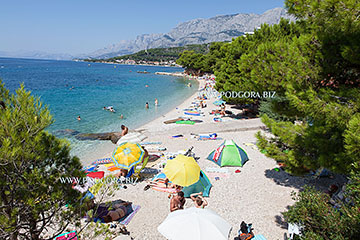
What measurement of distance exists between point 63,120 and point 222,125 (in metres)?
16.1

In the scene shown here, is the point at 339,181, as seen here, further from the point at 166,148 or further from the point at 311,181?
the point at 166,148

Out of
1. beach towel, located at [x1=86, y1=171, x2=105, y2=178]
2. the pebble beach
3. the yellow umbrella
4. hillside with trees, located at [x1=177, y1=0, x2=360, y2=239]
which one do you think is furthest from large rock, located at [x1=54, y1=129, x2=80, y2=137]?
hillside with trees, located at [x1=177, y1=0, x2=360, y2=239]

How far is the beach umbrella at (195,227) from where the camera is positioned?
→ 4.61 metres

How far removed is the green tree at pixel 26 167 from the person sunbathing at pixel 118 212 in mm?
3736

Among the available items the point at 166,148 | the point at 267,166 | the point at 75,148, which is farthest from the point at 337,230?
the point at 75,148

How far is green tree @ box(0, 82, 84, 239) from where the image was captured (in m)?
2.57

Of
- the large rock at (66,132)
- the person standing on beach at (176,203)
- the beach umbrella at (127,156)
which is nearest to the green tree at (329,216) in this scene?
the person standing on beach at (176,203)

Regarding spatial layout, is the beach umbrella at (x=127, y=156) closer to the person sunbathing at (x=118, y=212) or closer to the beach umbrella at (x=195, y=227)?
the person sunbathing at (x=118, y=212)

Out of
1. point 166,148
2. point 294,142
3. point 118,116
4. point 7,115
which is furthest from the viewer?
point 118,116

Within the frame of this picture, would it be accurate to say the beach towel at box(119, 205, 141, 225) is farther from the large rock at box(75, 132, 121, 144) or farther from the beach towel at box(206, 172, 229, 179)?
the large rock at box(75, 132, 121, 144)

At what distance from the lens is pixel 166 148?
13.4 meters

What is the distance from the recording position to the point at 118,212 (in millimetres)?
6891

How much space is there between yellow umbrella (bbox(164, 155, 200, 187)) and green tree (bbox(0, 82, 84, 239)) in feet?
14.7

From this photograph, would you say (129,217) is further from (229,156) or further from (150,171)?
(229,156)
